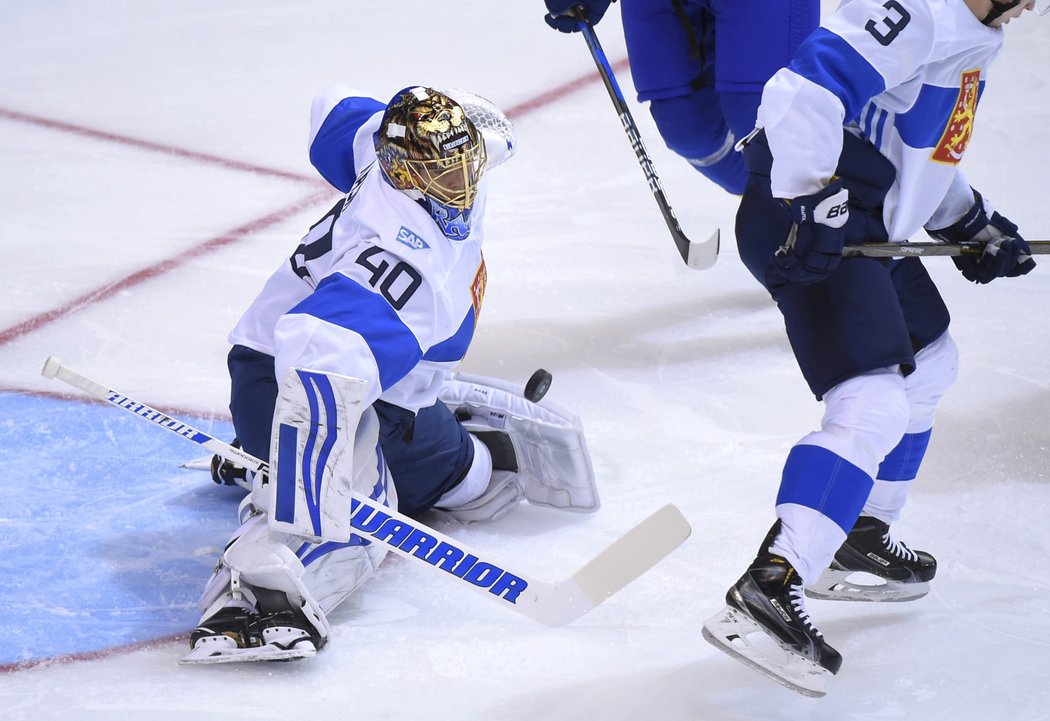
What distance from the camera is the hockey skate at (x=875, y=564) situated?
7.29 ft

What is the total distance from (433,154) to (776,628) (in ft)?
2.80

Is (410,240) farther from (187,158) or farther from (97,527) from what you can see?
(187,158)

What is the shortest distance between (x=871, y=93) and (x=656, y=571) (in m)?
0.92

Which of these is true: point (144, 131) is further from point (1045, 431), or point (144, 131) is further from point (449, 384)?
point (1045, 431)

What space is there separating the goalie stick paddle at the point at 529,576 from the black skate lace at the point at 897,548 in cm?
56

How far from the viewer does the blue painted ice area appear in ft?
7.06

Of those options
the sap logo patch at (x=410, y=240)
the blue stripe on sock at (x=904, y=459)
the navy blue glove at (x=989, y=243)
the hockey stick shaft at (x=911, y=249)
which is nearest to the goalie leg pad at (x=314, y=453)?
the sap logo patch at (x=410, y=240)

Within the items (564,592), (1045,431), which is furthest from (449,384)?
(1045,431)

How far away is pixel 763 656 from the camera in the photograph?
1.78 m

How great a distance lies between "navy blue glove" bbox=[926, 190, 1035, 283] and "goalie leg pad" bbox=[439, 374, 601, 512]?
0.74 metres

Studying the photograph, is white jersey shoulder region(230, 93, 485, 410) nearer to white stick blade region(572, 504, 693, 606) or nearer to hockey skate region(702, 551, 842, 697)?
white stick blade region(572, 504, 693, 606)

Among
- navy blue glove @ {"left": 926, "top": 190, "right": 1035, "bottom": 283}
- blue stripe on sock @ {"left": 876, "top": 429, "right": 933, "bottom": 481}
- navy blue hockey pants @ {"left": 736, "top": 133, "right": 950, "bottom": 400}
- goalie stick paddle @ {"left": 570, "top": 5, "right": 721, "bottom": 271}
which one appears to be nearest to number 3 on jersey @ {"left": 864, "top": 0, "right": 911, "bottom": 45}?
navy blue hockey pants @ {"left": 736, "top": 133, "right": 950, "bottom": 400}

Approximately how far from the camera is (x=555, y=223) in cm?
395

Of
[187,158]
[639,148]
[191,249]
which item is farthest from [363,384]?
[187,158]
